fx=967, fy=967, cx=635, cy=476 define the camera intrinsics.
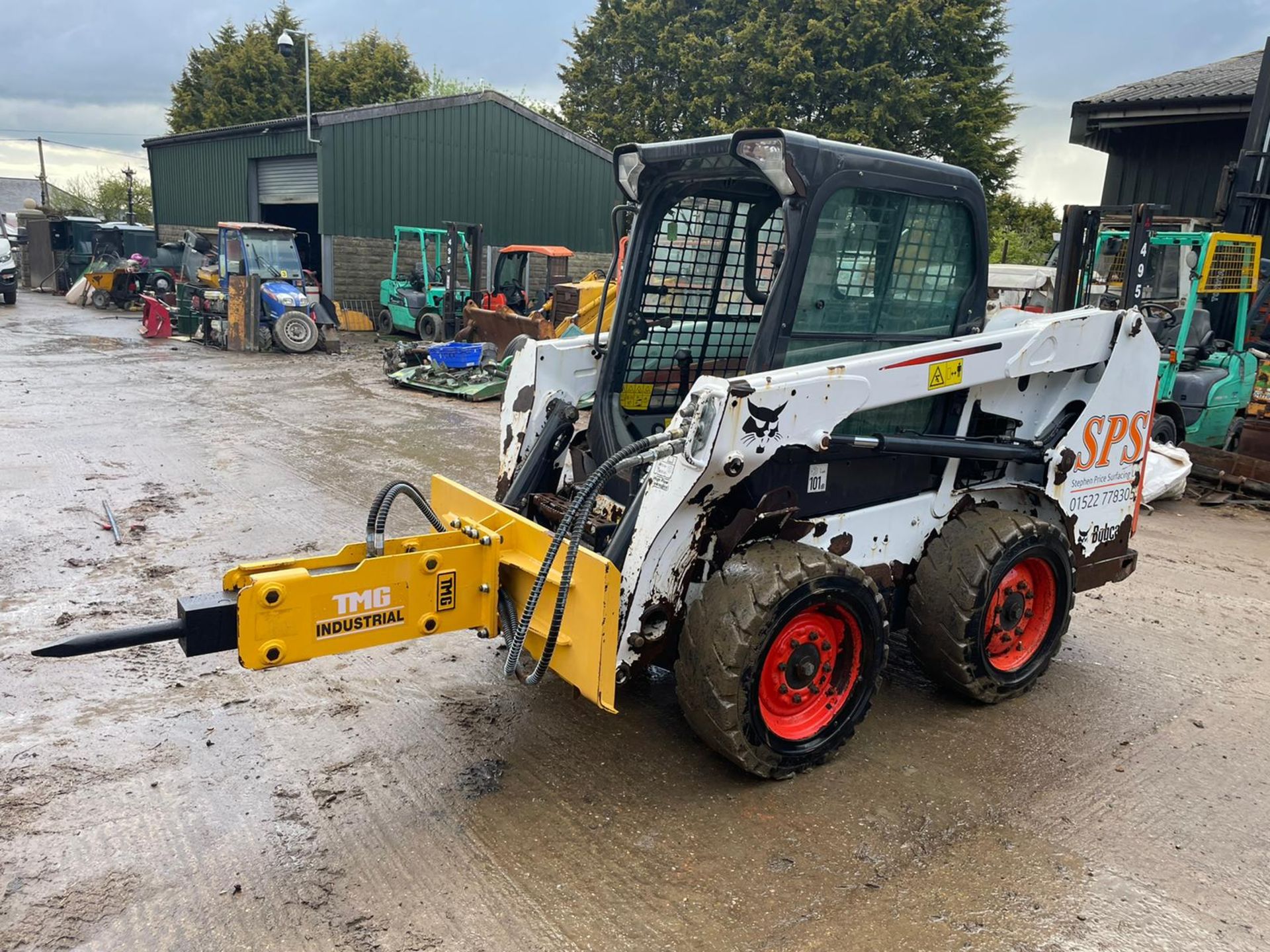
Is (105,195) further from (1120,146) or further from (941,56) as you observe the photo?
(1120,146)

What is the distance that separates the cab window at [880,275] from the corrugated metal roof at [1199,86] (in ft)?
46.8

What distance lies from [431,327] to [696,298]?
15367mm

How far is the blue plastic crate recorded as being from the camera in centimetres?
1416

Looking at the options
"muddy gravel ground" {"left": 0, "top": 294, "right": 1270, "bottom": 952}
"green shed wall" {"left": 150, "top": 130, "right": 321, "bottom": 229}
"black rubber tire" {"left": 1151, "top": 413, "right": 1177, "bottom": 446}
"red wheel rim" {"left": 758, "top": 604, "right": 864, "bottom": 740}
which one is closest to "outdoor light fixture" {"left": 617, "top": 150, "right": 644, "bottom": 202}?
"red wheel rim" {"left": 758, "top": 604, "right": 864, "bottom": 740}

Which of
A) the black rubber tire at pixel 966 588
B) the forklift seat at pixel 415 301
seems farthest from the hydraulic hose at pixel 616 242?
the forklift seat at pixel 415 301

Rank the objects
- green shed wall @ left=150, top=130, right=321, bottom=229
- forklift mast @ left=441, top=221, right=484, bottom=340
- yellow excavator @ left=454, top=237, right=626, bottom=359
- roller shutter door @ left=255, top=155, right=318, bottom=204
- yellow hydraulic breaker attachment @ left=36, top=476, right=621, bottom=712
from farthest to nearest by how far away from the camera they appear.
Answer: green shed wall @ left=150, top=130, right=321, bottom=229
roller shutter door @ left=255, top=155, right=318, bottom=204
forklift mast @ left=441, top=221, right=484, bottom=340
yellow excavator @ left=454, top=237, right=626, bottom=359
yellow hydraulic breaker attachment @ left=36, top=476, right=621, bottom=712

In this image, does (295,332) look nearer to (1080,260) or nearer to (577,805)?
(1080,260)

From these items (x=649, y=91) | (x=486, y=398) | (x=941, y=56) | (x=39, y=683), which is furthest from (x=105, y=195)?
(x=39, y=683)

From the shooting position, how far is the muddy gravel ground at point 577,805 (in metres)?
2.87

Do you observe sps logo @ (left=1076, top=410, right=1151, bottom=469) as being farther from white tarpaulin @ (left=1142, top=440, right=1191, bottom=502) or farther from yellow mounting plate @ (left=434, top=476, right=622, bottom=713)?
white tarpaulin @ (left=1142, top=440, right=1191, bottom=502)

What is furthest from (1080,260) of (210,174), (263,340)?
(210,174)

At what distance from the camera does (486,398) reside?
42.7 feet

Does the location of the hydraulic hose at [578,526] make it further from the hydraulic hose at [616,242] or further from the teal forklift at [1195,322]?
the teal forklift at [1195,322]

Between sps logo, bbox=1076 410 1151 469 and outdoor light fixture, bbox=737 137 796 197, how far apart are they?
6.53ft
